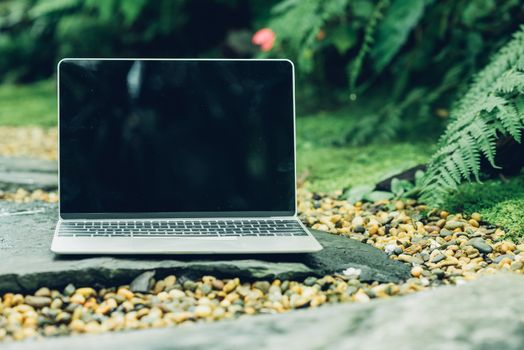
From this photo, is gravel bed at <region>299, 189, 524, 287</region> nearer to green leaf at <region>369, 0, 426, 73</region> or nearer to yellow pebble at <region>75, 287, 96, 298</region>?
yellow pebble at <region>75, 287, 96, 298</region>

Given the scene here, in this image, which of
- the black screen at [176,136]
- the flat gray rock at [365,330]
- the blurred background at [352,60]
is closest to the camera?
the flat gray rock at [365,330]

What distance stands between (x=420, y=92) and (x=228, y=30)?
9.71ft

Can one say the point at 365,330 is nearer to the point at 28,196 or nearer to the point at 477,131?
the point at 477,131

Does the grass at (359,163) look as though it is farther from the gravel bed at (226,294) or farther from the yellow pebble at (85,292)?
the yellow pebble at (85,292)

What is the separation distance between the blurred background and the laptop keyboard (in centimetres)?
83

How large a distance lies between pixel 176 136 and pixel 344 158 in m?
1.61

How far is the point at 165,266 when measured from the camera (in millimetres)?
1992

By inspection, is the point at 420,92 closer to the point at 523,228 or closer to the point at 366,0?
the point at 366,0

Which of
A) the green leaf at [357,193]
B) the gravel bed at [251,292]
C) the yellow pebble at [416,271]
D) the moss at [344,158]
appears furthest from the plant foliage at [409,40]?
the yellow pebble at [416,271]

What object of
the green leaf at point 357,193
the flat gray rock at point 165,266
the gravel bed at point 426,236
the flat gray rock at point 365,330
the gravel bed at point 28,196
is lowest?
the gravel bed at point 28,196

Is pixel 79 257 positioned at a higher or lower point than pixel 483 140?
lower

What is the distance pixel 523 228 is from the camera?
7.80 feet

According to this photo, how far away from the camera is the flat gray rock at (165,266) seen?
1.95m

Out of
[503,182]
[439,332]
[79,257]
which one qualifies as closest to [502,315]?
[439,332]
